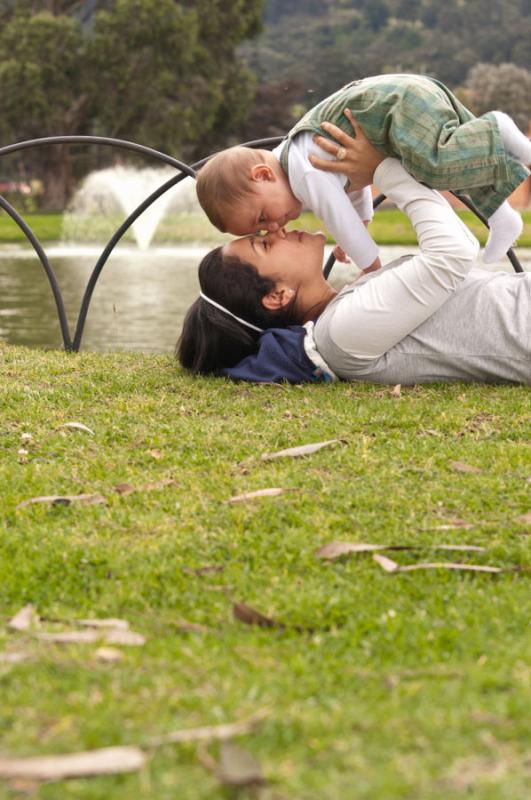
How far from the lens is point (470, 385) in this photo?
369 cm

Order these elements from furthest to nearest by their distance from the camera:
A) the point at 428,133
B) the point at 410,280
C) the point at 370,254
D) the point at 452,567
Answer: the point at 370,254 → the point at 410,280 → the point at 428,133 → the point at 452,567

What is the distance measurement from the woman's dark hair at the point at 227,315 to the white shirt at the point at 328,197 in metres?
0.32

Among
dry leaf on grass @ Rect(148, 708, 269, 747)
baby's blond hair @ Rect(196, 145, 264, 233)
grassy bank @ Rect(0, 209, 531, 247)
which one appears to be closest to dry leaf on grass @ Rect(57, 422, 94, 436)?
baby's blond hair @ Rect(196, 145, 264, 233)

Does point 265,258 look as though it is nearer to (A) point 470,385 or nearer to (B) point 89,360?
(A) point 470,385

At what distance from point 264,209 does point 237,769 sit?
2505 mm

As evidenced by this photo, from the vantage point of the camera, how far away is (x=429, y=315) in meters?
3.59

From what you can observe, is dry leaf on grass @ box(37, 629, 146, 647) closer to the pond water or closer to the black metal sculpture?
the black metal sculpture

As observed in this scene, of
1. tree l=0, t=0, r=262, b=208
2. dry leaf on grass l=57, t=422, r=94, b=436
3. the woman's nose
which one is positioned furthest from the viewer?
tree l=0, t=0, r=262, b=208

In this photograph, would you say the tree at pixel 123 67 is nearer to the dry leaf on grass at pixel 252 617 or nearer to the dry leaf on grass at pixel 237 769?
the dry leaf on grass at pixel 252 617

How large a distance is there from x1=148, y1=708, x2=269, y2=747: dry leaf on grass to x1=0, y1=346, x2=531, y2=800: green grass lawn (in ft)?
0.06

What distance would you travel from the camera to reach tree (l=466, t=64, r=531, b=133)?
4050 cm

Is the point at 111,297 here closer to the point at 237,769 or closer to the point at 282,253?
the point at 282,253

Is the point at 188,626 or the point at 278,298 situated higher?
the point at 278,298

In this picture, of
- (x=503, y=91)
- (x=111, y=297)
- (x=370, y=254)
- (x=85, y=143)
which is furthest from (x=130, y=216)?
(x=503, y=91)
